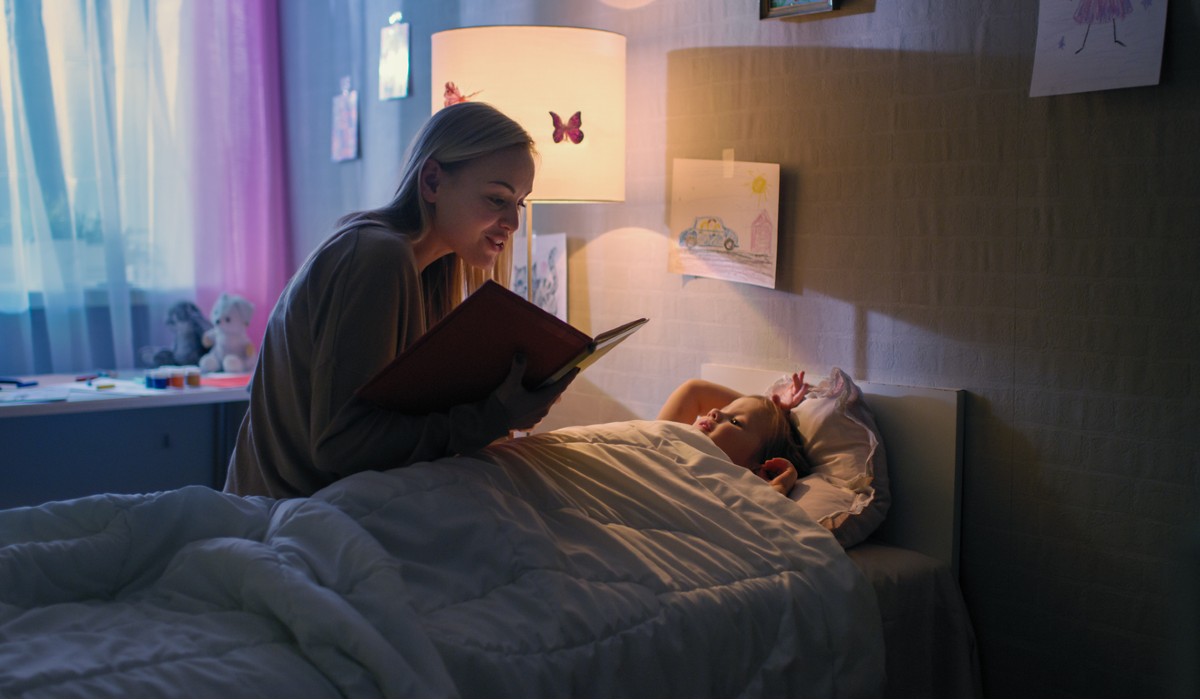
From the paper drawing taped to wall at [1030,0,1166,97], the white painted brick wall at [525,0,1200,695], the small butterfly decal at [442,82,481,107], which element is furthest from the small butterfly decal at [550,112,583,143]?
the paper drawing taped to wall at [1030,0,1166,97]

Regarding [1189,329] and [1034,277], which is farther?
[1034,277]

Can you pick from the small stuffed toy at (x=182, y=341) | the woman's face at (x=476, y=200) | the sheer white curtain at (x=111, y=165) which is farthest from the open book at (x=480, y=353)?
the sheer white curtain at (x=111, y=165)

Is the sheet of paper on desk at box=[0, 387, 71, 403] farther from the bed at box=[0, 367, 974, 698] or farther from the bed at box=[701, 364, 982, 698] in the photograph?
the bed at box=[701, 364, 982, 698]

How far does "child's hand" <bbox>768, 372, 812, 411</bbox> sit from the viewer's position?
6.34 ft

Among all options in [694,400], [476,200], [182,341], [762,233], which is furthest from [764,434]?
[182,341]

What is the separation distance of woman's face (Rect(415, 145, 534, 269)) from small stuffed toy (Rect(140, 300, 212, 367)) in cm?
177

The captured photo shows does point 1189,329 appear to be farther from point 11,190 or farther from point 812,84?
point 11,190

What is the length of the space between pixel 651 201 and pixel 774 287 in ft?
1.32

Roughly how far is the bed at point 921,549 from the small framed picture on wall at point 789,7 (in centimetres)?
71

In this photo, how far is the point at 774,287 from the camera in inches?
81.7

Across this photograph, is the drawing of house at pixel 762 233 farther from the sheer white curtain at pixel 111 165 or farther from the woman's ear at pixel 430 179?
the sheer white curtain at pixel 111 165

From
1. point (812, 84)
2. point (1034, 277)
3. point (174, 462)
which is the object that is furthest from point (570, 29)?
point (174, 462)

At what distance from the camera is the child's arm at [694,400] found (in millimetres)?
2066

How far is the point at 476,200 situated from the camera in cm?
163
